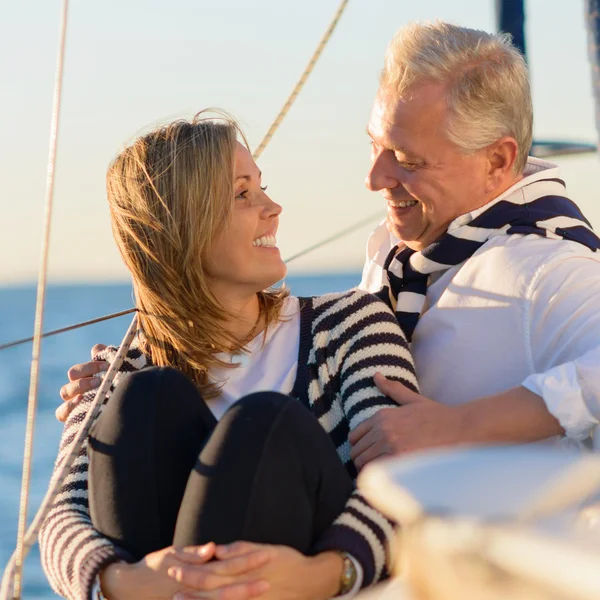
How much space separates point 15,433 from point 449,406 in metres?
6.08

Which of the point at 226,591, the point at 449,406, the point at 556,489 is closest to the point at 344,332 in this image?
the point at 449,406

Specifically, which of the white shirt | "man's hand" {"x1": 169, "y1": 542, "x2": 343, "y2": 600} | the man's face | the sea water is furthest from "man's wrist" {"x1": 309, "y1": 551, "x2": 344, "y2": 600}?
the sea water

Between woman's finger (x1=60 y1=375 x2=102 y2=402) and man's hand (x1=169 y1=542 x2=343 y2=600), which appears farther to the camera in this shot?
woman's finger (x1=60 y1=375 x2=102 y2=402)

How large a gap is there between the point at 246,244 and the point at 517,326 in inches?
18.8

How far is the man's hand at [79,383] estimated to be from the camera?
81.8 inches

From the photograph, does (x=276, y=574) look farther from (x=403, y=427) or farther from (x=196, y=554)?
(x=403, y=427)

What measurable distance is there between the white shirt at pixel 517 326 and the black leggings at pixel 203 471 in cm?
39

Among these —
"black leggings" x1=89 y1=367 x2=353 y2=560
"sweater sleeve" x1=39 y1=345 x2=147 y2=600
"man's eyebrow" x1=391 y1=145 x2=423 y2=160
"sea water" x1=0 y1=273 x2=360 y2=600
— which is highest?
"man's eyebrow" x1=391 y1=145 x2=423 y2=160

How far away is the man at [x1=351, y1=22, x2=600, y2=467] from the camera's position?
70.9 inches

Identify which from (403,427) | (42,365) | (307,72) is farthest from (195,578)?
(42,365)

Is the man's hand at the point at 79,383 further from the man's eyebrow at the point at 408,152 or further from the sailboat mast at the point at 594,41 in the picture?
the sailboat mast at the point at 594,41

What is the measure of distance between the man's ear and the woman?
1.29ft

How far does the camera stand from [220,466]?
155cm

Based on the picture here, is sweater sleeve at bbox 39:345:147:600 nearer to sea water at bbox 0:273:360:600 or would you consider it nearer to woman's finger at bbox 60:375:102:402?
woman's finger at bbox 60:375:102:402
